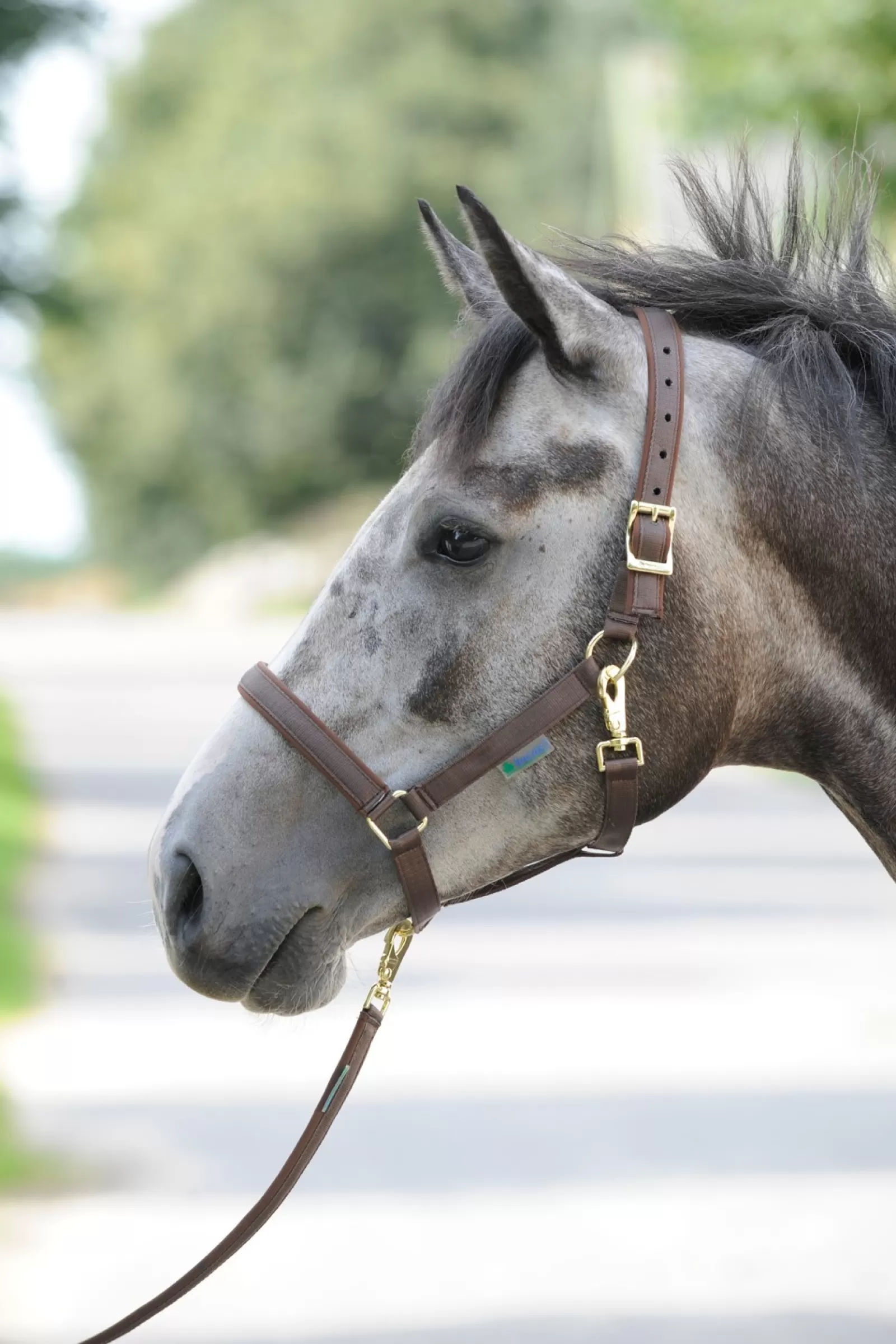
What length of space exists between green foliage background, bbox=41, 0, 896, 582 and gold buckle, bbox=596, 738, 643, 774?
30323 mm

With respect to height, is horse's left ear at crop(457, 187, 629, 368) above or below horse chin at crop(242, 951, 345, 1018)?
above

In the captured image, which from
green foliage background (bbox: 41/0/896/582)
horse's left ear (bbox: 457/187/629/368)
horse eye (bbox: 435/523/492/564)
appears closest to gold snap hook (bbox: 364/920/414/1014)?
horse eye (bbox: 435/523/492/564)

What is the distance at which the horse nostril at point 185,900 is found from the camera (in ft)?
6.38

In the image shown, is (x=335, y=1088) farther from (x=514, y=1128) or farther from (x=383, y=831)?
(x=514, y=1128)

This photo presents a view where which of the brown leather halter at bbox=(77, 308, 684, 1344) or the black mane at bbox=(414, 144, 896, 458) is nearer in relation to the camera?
the brown leather halter at bbox=(77, 308, 684, 1344)

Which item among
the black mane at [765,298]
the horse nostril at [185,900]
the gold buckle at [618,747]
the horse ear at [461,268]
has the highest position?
the horse ear at [461,268]

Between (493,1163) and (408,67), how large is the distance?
37.0 m

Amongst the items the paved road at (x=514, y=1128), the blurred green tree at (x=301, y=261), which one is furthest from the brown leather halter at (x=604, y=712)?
the blurred green tree at (x=301, y=261)

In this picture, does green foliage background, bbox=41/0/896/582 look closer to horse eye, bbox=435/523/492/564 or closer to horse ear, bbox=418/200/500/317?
horse ear, bbox=418/200/500/317

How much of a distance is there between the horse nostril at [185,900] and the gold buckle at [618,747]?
1.79 feet

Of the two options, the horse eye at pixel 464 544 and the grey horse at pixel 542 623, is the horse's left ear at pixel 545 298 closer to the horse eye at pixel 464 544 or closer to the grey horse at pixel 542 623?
the grey horse at pixel 542 623

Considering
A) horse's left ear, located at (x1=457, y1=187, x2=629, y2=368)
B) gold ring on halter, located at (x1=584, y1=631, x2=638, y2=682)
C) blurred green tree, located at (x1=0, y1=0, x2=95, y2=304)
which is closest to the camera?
horse's left ear, located at (x1=457, y1=187, x2=629, y2=368)

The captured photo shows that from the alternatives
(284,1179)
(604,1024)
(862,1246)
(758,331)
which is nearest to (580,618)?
(758,331)

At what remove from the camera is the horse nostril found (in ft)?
6.38
